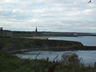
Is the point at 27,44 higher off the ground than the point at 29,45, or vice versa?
the point at 27,44

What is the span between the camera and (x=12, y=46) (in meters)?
81.8

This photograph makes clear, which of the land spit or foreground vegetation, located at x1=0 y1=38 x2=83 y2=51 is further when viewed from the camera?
foreground vegetation, located at x1=0 y1=38 x2=83 y2=51

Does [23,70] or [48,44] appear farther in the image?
[48,44]

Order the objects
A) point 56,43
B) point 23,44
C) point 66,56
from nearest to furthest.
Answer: point 66,56 → point 23,44 → point 56,43

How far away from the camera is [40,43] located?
9688 centimetres

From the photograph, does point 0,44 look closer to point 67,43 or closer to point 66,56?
point 67,43

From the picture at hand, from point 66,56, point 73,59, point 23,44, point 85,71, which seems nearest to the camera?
point 85,71

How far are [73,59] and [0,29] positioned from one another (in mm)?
87216

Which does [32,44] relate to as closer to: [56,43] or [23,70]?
[56,43]

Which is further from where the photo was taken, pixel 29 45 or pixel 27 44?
pixel 29 45

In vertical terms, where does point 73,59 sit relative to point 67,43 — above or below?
above

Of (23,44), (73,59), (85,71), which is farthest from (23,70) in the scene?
(23,44)

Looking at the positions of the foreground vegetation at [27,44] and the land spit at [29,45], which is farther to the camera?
the foreground vegetation at [27,44]

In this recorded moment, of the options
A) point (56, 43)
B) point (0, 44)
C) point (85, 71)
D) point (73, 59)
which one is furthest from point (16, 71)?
point (56, 43)
